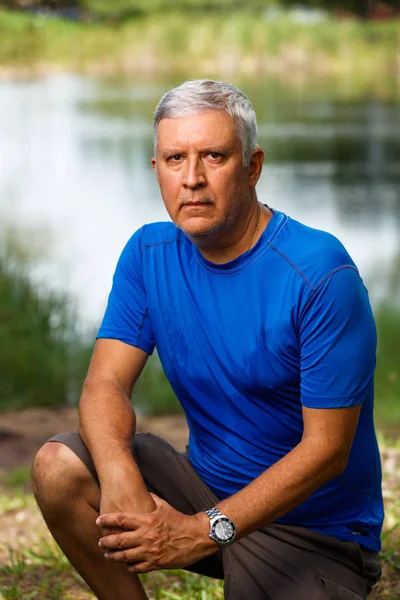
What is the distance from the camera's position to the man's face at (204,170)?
7.29ft

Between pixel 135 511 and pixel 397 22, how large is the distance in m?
20.6

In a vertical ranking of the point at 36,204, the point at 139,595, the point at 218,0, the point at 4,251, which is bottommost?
the point at 139,595

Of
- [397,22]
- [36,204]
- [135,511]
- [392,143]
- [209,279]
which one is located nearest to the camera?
[135,511]

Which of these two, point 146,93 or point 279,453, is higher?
point 146,93

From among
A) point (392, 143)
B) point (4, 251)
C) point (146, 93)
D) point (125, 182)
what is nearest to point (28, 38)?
point (146, 93)

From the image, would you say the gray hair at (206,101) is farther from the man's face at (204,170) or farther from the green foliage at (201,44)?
the green foliage at (201,44)

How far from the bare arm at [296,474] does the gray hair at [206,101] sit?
0.64 metres

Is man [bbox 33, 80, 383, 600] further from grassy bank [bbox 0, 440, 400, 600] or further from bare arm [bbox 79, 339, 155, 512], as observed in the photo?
grassy bank [bbox 0, 440, 400, 600]

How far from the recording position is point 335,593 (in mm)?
2221

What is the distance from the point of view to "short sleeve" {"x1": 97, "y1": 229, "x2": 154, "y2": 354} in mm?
2436

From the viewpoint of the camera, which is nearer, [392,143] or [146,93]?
[392,143]

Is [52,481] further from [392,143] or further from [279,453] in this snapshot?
[392,143]

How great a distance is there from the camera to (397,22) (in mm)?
21281

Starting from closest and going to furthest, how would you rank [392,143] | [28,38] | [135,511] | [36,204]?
1. [135,511]
2. [36,204]
3. [392,143]
4. [28,38]
